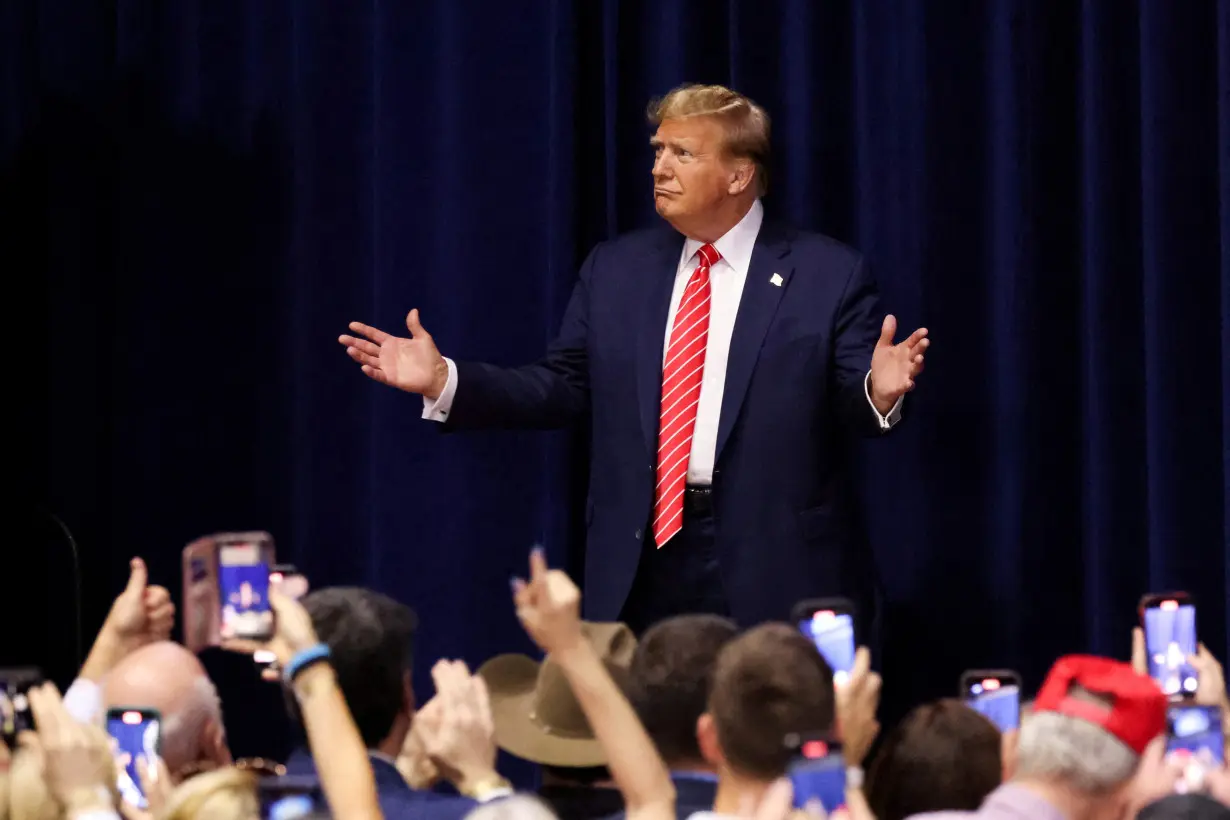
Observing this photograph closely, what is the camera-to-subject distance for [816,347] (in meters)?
3.63

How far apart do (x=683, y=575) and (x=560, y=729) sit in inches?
48.8

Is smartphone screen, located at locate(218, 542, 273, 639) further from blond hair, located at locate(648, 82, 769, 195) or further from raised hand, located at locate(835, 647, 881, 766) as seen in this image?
blond hair, located at locate(648, 82, 769, 195)

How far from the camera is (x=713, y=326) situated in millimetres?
3715

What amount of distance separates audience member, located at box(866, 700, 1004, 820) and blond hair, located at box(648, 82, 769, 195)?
178cm

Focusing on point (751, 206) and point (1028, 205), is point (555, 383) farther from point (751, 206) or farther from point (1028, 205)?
point (1028, 205)

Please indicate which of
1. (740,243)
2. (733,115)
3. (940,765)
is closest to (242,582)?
(940,765)

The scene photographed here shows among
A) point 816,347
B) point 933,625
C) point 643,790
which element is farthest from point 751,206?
point 643,790

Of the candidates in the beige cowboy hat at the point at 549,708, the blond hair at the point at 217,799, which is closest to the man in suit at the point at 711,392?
the beige cowboy hat at the point at 549,708

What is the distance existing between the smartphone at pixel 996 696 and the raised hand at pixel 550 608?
792mm

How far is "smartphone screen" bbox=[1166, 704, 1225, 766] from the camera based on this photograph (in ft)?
7.31

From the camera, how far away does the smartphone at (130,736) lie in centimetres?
232

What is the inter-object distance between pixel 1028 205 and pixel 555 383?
3.58ft

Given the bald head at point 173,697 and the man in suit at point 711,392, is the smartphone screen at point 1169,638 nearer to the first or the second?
the man in suit at point 711,392

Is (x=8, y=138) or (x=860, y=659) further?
(x=8, y=138)
